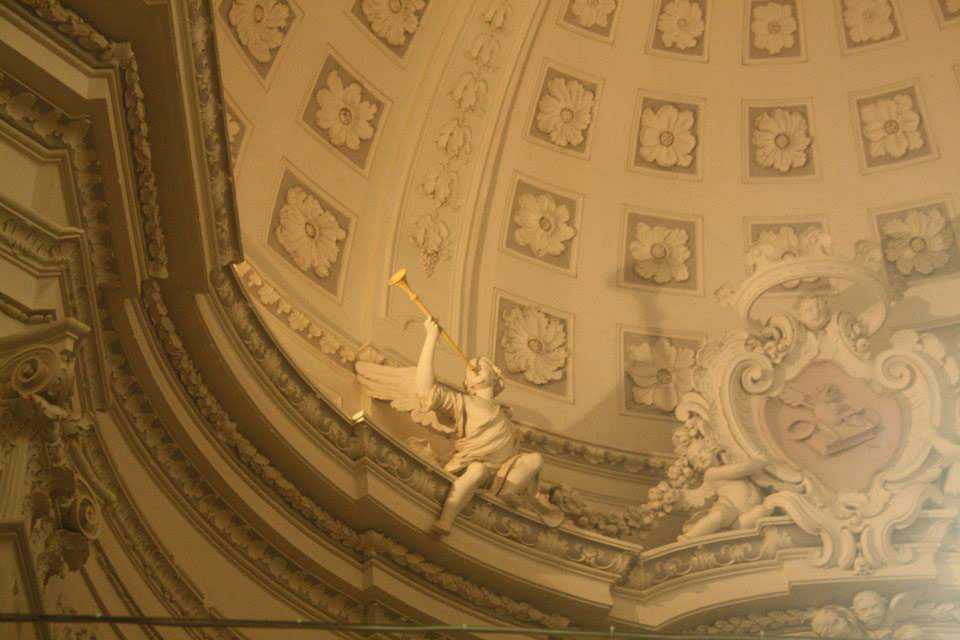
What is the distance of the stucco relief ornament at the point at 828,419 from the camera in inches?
435

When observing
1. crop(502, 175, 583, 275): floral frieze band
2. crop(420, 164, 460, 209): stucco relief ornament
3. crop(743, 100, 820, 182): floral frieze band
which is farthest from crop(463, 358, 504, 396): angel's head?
crop(743, 100, 820, 182): floral frieze band

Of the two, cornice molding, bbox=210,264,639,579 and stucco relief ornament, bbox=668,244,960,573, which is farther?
stucco relief ornament, bbox=668,244,960,573

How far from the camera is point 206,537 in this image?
920 cm

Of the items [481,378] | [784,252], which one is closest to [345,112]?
[481,378]

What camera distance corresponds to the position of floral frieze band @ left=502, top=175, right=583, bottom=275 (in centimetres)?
1407

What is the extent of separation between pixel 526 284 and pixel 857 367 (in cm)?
334

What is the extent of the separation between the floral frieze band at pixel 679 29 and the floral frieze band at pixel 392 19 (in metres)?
2.58

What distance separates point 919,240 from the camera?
14148 millimetres

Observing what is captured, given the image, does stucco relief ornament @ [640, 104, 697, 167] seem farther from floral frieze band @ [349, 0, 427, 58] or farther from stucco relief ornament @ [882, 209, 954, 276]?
floral frieze band @ [349, 0, 427, 58]

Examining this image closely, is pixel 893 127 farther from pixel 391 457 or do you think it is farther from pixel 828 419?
pixel 391 457

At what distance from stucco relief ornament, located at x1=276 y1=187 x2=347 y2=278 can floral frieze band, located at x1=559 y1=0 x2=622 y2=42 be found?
3.64m

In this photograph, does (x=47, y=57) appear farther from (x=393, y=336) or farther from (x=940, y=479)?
(x=940, y=479)

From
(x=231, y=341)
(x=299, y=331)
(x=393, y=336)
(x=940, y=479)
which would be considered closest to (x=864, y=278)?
(x=940, y=479)

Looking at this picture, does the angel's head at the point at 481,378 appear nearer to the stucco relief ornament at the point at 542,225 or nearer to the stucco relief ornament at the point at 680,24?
the stucco relief ornament at the point at 542,225
